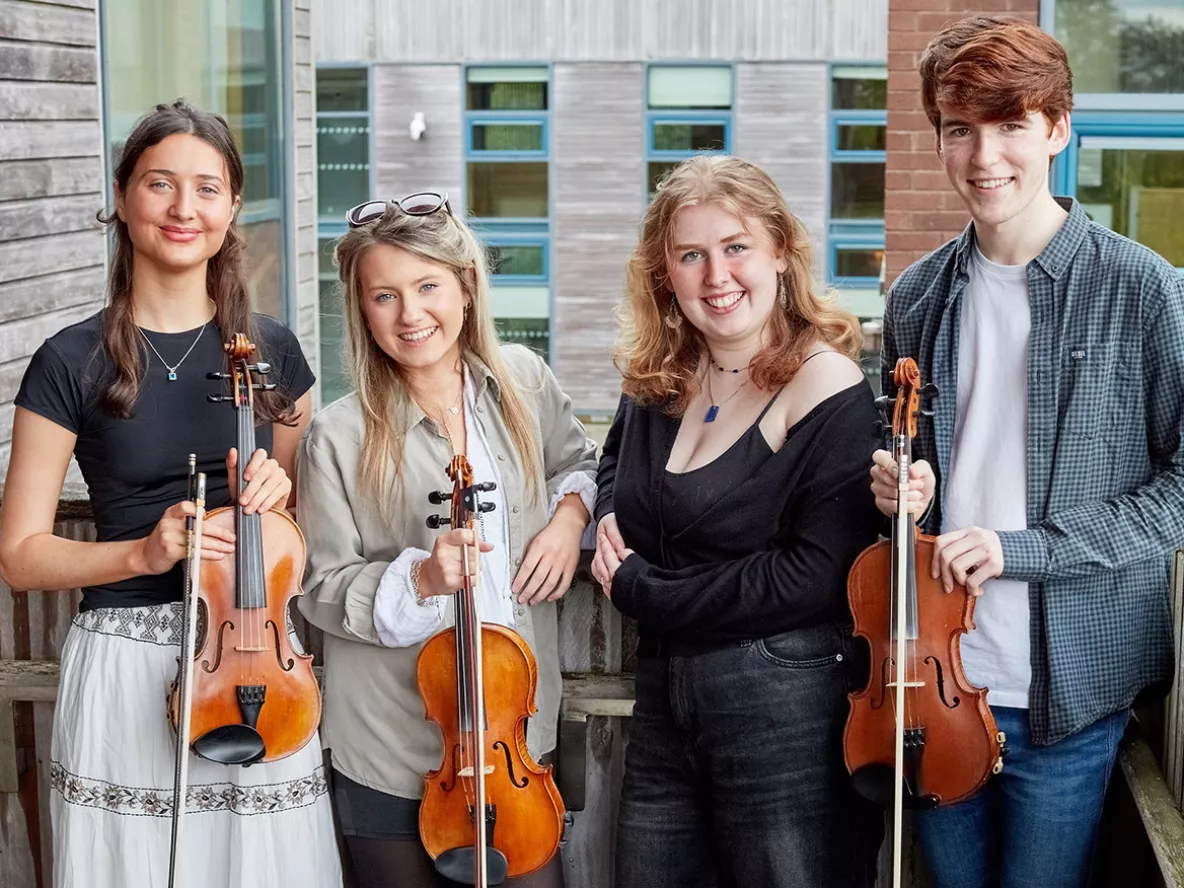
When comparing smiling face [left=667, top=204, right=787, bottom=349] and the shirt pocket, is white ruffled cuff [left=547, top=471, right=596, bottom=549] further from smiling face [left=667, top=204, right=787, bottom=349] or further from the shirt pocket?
the shirt pocket

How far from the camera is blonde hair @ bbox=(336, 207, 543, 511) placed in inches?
91.8

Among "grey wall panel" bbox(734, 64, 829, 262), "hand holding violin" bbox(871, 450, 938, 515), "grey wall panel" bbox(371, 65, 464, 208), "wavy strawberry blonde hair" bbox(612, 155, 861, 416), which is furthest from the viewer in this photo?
"grey wall panel" bbox(371, 65, 464, 208)

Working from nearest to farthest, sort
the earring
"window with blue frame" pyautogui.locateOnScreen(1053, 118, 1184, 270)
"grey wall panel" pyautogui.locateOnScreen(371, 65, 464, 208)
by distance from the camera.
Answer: the earring < "window with blue frame" pyautogui.locateOnScreen(1053, 118, 1184, 270) < "grey wall panel" pyautogui.locateOnScreen(371, 65, 464, 208)

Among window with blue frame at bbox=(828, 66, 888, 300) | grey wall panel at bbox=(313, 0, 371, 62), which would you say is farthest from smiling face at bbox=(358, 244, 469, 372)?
grey wall panel at bbox=(313, 0, 371, 62)

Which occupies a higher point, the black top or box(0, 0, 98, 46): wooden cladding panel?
box(0, 0, 98, 46): wooden cladding panel

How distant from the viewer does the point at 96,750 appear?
2.32 m

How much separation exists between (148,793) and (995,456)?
1.43 metres

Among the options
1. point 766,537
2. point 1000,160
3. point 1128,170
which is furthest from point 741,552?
point 1128,170

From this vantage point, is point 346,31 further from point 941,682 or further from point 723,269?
point 941,682

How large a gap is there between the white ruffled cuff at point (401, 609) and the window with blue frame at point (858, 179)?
14.4m

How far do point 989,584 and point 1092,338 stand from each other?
16.0 inches

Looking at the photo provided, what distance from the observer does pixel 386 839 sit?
236 centimetres

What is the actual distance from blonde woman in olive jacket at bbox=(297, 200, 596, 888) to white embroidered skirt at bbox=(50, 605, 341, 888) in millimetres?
106

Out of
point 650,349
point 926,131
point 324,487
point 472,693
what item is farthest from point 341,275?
point 926,131
